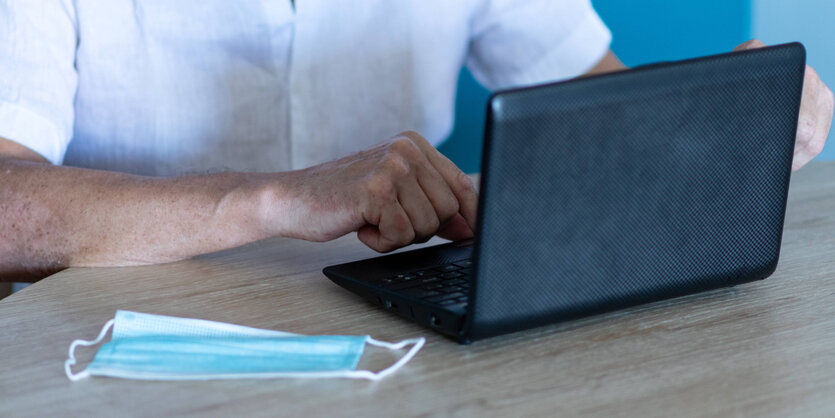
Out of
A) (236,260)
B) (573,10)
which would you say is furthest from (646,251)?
(573,10)

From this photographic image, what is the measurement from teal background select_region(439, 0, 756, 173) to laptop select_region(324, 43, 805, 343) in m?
1.61

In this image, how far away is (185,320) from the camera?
0.56 meters

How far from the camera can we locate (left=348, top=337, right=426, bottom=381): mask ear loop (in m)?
0.47

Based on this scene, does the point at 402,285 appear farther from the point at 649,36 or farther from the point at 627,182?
the point at 649,36

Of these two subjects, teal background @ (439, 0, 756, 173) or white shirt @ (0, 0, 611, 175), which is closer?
white shirt @ (0, 0, 611, 175)

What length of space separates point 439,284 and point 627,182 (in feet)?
0.53

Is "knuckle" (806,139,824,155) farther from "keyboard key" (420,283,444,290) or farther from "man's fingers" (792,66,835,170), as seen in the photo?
"keyboard key" (420,283,444,290)

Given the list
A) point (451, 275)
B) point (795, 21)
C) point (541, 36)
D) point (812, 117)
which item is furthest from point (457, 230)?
point (795, 21)

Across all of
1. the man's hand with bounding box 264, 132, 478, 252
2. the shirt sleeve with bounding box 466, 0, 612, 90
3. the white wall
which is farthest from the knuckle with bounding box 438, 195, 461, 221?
the white wall

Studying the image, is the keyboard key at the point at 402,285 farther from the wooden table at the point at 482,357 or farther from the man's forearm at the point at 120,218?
the man's forearm at the point at 120,218

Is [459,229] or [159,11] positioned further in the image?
[159,11]

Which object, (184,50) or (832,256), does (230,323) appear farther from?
(184,50)

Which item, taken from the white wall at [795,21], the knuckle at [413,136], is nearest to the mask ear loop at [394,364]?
the knuckle at [413,136]

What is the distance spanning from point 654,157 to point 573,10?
0.99 metres
